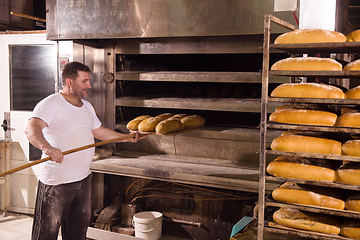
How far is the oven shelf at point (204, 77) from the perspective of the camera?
106 inches

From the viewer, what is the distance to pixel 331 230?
5.61 ft

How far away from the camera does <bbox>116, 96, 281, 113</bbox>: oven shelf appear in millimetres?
2742

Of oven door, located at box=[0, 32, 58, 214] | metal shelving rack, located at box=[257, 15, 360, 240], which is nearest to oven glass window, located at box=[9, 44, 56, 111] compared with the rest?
oven door, located at box=[0, 32, 58, 214]

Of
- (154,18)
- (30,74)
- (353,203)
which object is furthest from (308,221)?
(30,74)

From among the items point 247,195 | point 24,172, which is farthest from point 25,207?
point 247,195

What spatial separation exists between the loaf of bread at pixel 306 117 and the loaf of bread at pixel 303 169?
0.22 meters

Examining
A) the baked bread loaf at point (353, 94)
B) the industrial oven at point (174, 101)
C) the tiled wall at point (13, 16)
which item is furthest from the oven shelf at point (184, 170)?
the tiled wall at point (13, 16)

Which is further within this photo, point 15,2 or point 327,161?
point 15,2

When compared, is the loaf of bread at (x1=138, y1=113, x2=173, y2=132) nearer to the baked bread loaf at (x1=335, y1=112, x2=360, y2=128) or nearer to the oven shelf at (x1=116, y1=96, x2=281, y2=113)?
the oven shelf at (x1=116, y1=96, x2=281, y2=113)

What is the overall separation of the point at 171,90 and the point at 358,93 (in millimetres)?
2492

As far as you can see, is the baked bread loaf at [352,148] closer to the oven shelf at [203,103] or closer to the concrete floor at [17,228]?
the oven shelf at [203,103]

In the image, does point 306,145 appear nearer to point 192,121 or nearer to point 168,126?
point 168,126

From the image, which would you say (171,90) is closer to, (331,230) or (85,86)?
(85,86)

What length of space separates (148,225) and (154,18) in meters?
1.90
